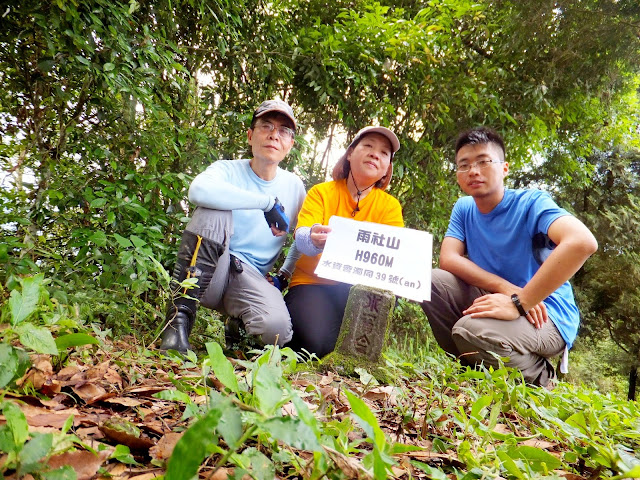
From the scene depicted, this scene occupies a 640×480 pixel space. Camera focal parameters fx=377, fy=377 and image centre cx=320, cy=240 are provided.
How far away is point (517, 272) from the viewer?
7.90 feet

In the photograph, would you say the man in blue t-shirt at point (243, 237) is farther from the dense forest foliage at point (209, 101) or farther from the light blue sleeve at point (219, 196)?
the dense forest foliage at point (209, 101)

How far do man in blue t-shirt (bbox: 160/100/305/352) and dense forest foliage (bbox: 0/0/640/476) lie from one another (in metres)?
0.27

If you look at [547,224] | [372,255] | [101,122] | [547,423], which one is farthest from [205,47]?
[547,423]

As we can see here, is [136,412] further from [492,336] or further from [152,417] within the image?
[492,336]

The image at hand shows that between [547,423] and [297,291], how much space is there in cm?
174

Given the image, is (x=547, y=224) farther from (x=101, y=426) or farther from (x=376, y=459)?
(x=101, y=426)

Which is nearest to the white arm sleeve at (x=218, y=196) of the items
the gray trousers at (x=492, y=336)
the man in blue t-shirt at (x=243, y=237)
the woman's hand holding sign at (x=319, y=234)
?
the man in blue t-shirt at (x=243, y=237)

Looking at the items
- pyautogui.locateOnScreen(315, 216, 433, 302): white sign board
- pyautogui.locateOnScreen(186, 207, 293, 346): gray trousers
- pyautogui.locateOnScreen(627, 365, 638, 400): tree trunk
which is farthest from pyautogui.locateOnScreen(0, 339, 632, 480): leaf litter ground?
pyautogui.locateOnScreen(627, 365, 638, 400): tree trunk

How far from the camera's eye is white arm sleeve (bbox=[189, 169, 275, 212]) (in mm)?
2246

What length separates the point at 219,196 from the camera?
2250 mm

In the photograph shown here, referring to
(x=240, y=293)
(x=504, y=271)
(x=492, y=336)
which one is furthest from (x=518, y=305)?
(x=240, y=293)

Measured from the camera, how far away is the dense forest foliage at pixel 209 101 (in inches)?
83.0

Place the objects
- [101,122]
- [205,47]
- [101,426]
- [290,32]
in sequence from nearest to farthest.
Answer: [101,426] < [101,122] < [205,47] < [290,32]

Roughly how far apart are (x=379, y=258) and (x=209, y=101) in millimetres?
2382
